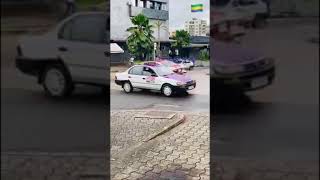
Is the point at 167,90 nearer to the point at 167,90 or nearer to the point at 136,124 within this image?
the point at 167,90

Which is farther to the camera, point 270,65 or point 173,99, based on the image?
point 173,99

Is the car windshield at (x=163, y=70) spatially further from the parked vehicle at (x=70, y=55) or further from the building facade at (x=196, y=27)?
the parked vehicle at (x=70, y=55)

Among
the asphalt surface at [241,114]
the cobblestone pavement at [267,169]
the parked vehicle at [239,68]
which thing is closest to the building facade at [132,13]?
the asphalt surface at [241,114]

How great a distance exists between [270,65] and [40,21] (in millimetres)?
1632

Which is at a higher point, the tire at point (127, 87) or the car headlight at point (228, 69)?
the car headlight at point (228, 69)

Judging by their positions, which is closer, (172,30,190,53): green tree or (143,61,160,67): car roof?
(172,30,190,53): green tree

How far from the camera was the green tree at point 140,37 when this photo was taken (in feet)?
12.9

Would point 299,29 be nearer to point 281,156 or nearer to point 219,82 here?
point 219,82

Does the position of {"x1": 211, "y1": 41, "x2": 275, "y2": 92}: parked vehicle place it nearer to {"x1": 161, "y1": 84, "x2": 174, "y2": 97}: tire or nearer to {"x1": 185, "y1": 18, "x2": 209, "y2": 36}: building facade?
{"x1": 185, "y1": 18, "x2": 209, "y2": 36}: building facade

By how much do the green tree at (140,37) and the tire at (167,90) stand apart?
420 millimetres

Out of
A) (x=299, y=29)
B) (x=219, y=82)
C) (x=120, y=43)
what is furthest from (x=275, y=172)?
(x=120, y=43)

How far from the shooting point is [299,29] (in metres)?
2.90

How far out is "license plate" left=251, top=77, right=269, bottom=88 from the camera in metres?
2.96

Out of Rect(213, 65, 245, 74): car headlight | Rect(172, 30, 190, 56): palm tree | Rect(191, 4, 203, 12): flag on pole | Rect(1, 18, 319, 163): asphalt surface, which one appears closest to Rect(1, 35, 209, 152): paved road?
Rect(1, 18, 319, 163): asphalt surface
